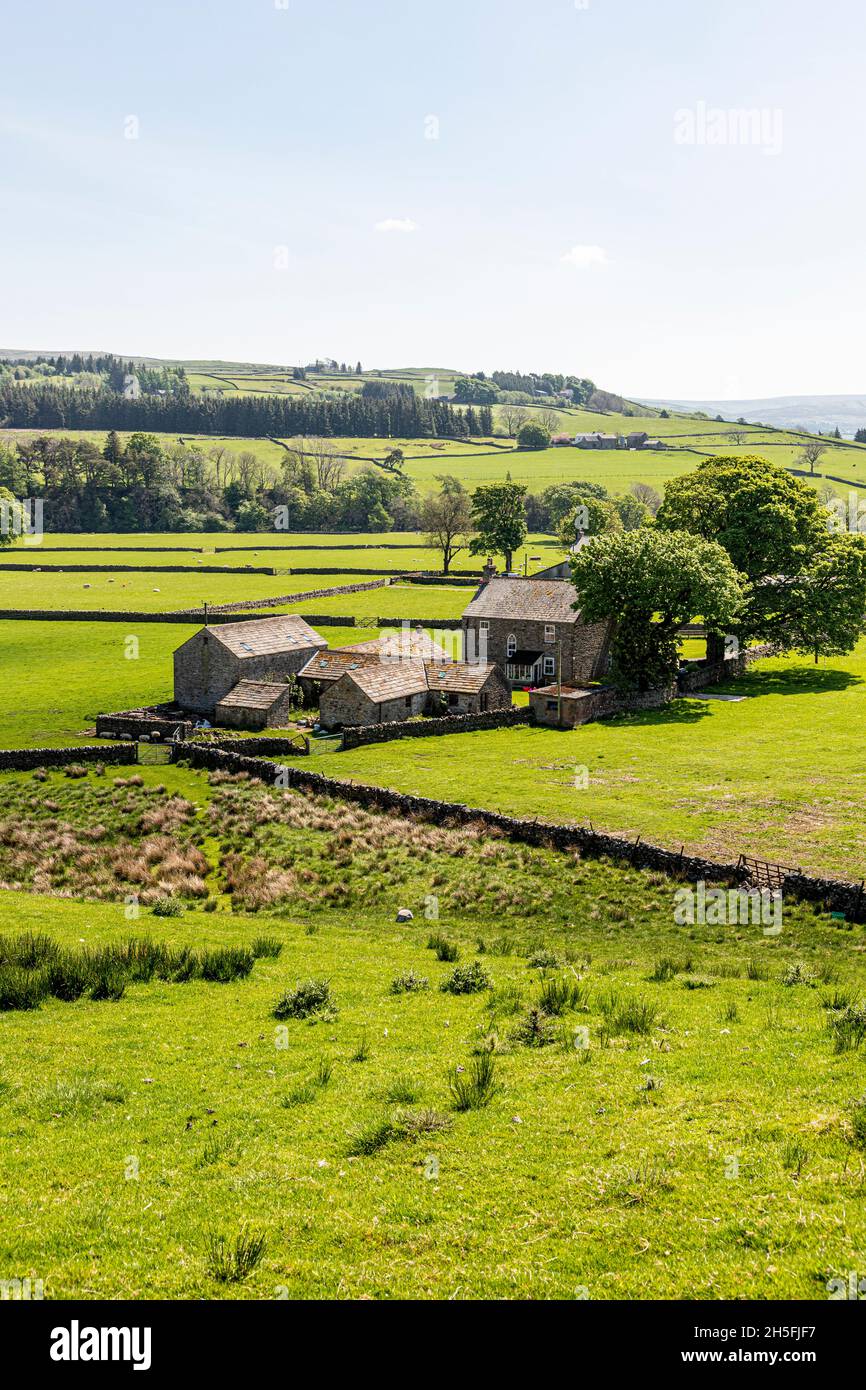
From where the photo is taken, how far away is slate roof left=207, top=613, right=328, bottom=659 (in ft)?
185

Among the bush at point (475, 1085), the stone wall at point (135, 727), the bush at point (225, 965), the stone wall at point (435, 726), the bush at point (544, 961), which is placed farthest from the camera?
the stone wall at point (435, 726)

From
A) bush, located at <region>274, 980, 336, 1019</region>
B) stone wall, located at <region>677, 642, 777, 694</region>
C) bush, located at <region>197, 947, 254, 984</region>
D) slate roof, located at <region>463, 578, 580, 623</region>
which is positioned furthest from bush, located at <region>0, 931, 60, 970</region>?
stone wall, located at <region>677, 642, 777, 694</region>

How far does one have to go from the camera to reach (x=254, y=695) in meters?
53.6

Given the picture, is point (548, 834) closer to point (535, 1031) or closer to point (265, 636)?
point (535, 1031)

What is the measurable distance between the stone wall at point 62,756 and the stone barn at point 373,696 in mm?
11751

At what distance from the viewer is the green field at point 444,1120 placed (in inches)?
377

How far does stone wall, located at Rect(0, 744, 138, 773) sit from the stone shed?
25.5 ft

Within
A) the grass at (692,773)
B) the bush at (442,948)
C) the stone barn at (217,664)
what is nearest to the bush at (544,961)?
the bush at (442,948)

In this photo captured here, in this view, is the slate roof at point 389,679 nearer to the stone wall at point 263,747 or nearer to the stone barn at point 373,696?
the stone barn at point 373,696

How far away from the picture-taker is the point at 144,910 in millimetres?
27062

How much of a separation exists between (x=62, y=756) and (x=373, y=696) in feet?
53.7

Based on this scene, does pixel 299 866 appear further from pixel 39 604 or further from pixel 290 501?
pixel 290 501

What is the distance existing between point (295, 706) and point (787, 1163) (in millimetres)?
48305
